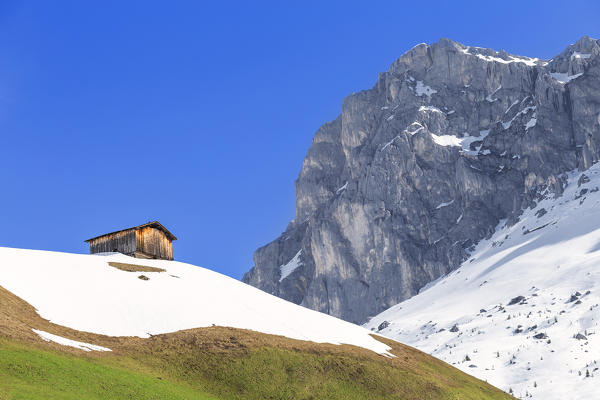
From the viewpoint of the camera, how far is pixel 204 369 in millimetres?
39438

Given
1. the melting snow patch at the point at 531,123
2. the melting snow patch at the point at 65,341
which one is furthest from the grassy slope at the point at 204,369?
the melting snow patch at the point at 531,123

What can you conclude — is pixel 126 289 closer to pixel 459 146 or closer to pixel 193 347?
pixel 193 347

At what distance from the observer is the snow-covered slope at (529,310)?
6166cm

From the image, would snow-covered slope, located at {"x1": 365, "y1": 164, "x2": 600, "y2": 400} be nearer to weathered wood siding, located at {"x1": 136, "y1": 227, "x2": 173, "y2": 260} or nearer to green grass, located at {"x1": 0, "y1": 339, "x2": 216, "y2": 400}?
weathered wood siding, located at {"x1": 136, "y1": 227, "x2": 173, "y2": 260}

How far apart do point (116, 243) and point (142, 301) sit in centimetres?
2107

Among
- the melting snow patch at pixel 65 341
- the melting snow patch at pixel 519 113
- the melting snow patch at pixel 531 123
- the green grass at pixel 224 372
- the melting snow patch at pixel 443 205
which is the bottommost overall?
the green grass at pixel 224 372

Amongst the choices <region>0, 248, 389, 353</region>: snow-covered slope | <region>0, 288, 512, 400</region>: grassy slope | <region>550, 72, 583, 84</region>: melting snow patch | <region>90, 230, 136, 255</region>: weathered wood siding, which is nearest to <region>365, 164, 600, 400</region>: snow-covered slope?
<region>0, 288, 512, 400</region>: grassy slope

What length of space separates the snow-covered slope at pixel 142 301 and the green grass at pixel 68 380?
7.61 meters

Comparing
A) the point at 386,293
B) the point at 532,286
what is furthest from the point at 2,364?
the point at 386,293

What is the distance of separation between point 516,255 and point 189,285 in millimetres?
84179

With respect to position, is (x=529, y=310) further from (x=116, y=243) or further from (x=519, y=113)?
(x=519, y=113)

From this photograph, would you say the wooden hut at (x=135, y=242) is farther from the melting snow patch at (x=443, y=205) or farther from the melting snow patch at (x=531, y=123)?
the melting snow patch at (x=531, y=123)

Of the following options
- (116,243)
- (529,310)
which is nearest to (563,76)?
(529,310)

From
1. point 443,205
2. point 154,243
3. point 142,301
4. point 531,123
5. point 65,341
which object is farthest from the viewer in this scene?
point 443,205
